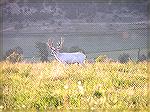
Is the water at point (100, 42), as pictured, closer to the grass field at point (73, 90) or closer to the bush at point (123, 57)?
the bush at point (123, 57)

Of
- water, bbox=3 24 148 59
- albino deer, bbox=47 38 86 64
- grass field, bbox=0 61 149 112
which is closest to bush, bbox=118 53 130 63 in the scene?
water, bbox=3 24 148 59

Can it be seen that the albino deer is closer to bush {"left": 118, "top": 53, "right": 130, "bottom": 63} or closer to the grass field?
the grass field

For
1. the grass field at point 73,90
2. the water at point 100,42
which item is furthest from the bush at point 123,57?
the grass field at point 73,90

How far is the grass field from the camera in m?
5.91

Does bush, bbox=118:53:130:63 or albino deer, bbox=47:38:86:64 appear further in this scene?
bush, bbox=118:53:130:63

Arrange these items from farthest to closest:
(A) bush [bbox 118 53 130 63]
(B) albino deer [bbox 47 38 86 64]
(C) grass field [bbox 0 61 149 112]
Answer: (A) bush [bbox 118 53 130 63], (B) albino deer [bbox 47 38 86 64], (C) grass field [bbox 0 61 149 112]

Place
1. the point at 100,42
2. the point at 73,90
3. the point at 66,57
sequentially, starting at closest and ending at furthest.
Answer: the point at 73,90 < the point at 66,57 < the point at 100,42

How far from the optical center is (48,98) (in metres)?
6.31

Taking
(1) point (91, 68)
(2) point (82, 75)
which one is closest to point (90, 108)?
(2) point (82, 75)

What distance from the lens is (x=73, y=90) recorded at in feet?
21.7

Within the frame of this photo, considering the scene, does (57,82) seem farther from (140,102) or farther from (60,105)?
(140,102)

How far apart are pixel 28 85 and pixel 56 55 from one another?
5.21 m

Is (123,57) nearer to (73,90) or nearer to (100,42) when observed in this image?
(100,42)

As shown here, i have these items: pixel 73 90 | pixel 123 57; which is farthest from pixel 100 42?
pixel 73 90
